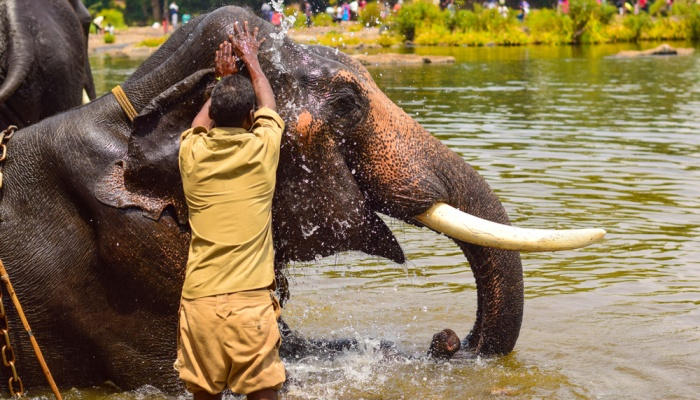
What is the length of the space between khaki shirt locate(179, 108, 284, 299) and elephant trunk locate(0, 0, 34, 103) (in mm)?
3104

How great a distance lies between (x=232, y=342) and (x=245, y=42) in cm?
132

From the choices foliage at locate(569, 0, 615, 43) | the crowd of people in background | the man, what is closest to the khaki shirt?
the man

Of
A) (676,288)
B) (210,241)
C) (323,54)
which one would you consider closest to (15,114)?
(323,54)

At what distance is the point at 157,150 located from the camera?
469 centimetres

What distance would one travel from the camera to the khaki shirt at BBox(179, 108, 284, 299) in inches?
160

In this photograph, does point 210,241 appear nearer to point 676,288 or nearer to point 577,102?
point 676,288

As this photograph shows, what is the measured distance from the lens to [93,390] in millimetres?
5148

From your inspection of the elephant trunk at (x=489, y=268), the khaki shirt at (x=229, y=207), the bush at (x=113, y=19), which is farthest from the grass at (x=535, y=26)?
the khaki shirt at (x=229, y=207)

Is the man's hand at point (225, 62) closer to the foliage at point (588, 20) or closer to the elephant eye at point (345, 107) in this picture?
the elephant eye at point (345, 107)

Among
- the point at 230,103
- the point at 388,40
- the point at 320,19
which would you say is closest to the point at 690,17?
the point at 388,40

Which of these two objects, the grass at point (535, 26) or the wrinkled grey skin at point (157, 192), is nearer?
the wrinkled grey skin at point (157, 192)

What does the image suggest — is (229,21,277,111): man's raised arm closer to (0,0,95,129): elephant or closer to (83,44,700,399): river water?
(83,44,700,399): river water

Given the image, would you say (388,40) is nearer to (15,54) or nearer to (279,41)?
(15,54)

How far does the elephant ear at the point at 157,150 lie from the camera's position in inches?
184
